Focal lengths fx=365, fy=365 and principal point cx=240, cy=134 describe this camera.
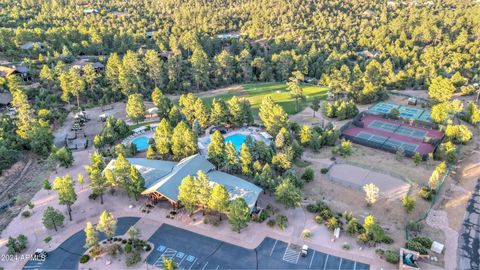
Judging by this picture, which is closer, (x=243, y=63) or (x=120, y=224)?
(x=120, y=224)

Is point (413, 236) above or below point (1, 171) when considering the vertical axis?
below

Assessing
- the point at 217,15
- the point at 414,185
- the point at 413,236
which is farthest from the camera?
the point at 217,15

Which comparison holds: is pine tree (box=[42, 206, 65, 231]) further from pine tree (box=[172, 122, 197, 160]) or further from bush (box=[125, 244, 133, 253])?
pine tree (box=[172, 122, 197, 160])

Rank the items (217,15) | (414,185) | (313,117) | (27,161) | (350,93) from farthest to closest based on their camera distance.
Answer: (217,15)
(350,93)
(313,117)
(27,161)
(414,185)

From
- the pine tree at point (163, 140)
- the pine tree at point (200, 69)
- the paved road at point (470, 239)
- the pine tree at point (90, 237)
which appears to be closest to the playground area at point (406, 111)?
the paved road at point (470, 239)

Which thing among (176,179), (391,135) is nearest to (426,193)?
(391,135)

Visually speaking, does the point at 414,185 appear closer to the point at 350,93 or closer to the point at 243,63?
the point at 350,93

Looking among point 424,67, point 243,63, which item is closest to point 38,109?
point 243,63
